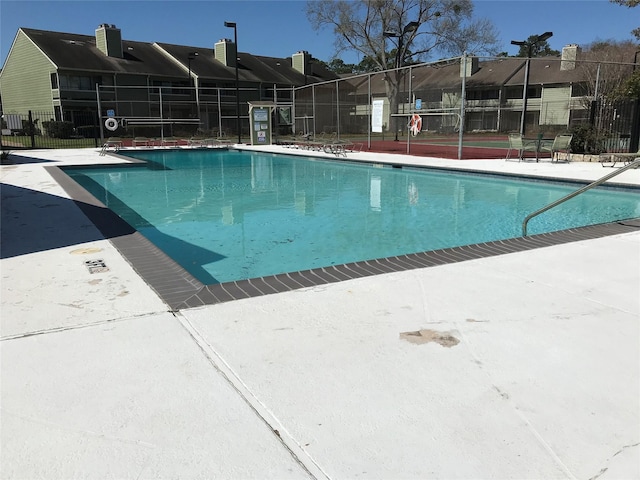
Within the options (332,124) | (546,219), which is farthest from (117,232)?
(332,124)

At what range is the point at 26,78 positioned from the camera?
115 feet

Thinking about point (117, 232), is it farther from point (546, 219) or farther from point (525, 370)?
point (546, 219)

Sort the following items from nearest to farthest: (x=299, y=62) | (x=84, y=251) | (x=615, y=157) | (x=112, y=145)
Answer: (x=84, y=251) → (x=615, y=157) → (x=112, y=145) → (x=299, y=62)

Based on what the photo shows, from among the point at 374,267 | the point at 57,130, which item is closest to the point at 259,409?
the point at 374,267

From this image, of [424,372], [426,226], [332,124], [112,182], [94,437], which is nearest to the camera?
[94,437]

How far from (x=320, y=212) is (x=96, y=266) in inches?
187

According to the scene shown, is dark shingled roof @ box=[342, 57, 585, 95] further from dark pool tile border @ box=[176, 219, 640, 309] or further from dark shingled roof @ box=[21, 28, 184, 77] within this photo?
dark pool tile border @ box=[176, 219, 640, 309]

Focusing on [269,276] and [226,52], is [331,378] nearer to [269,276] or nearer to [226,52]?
[269,276]

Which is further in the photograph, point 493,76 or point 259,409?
point 493,76

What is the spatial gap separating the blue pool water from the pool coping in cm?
79

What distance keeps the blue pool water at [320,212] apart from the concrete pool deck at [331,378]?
199 cm

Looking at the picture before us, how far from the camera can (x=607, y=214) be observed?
7.77 m

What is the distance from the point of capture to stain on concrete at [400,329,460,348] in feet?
8.97

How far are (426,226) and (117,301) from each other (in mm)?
4964
